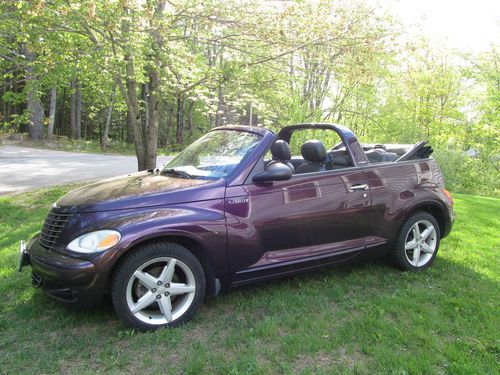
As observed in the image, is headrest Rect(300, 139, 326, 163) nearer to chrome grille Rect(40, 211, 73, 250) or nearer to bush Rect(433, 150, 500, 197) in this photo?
chrome grille Rect(40, 211, 73, 250)

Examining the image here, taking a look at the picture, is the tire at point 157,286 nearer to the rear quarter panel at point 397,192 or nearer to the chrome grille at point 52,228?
the chrome grille at point 52,228

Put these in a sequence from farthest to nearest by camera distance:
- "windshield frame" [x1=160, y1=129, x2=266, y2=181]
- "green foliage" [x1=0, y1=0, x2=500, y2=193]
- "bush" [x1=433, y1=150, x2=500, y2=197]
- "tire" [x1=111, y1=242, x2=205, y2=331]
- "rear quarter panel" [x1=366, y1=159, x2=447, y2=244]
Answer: "bush" [x1=433, y1=150, x2=500, y2=197] → "green foliage" [x1=0, y1=0, x2=500, y2=193] → "rear quarter panel" [x1=366, y1=159, x2=447, y2=244] → "windshield frame" [x1=160, y1=129, x2=266, y2=181] → "tire" [x1=111, y1=242, x2=205, y2=331]

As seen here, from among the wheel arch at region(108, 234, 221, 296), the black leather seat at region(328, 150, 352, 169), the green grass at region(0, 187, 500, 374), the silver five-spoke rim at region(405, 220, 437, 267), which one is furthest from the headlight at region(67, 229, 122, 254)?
the silver five-spoke rim at region(405, 220, 437, 267)

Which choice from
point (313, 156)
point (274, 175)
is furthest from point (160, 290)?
point (313, 156)

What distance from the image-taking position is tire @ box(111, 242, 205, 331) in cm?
307

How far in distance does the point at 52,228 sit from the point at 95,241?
1.78 ft

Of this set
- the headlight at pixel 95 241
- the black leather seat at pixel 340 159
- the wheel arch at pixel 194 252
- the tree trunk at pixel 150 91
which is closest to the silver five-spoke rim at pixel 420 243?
the black leather seat at pixel 340 159

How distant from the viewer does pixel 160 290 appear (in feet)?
10.5

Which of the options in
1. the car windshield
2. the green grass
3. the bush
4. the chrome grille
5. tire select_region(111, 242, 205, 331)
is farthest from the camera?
the bush

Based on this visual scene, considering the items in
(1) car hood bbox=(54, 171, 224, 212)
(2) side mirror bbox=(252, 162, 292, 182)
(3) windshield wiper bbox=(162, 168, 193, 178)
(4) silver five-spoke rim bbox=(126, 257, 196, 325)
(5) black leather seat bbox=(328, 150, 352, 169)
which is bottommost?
(4) silver five-spoke rim bbox=(126, 257, 196, 325)

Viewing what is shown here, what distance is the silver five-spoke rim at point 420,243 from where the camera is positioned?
455 centimetres

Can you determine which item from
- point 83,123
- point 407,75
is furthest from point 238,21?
point 83,123

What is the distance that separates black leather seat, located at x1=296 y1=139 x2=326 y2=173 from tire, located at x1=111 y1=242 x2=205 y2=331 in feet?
5.66

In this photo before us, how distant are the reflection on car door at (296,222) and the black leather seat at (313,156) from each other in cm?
32
